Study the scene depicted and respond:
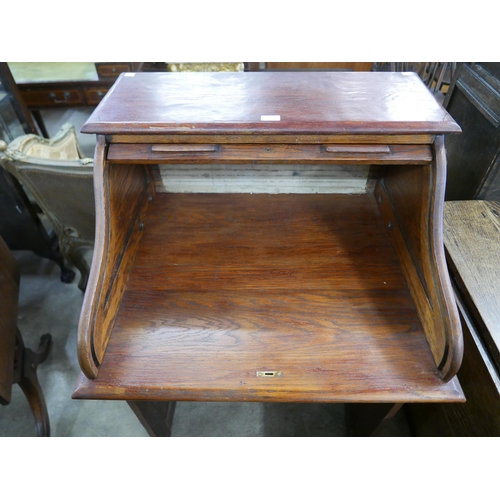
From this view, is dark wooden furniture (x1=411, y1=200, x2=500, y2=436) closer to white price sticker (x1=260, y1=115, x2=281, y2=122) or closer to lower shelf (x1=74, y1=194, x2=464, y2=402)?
lower shelf (x1=74, y1=194, x2=464, y2=402)

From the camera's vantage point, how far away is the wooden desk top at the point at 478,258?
93 centimetres

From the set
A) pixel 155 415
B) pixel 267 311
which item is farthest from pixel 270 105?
pixel 155 415

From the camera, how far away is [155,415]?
1.23 metres

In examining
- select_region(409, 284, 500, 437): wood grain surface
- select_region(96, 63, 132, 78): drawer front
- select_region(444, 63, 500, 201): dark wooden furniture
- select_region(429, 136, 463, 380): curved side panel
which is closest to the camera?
select_region(429, 136, 463, 380): curved side panel

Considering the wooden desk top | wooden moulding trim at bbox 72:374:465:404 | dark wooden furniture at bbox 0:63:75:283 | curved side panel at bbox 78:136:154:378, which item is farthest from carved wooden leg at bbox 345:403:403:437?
dark wooden furniture at bbox 0:63:75:283

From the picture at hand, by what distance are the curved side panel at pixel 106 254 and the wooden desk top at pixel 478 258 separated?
3.04ft

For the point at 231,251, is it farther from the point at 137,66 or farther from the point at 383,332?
the point at 137,66

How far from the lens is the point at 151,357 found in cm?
83

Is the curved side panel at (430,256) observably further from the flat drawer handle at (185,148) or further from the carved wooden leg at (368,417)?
the flat drawer handle at (185,148)

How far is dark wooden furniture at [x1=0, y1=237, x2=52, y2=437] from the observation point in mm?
1229

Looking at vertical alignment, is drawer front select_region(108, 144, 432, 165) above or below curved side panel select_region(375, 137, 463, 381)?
above

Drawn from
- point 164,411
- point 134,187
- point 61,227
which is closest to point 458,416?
point 164,411

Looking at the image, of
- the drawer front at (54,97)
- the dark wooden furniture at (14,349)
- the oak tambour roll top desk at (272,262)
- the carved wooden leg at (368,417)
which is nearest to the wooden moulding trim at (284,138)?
the oak tambour roll top desk at (272,262)

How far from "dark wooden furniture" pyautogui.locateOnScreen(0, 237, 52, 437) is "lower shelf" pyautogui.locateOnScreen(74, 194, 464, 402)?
603 millimetres
